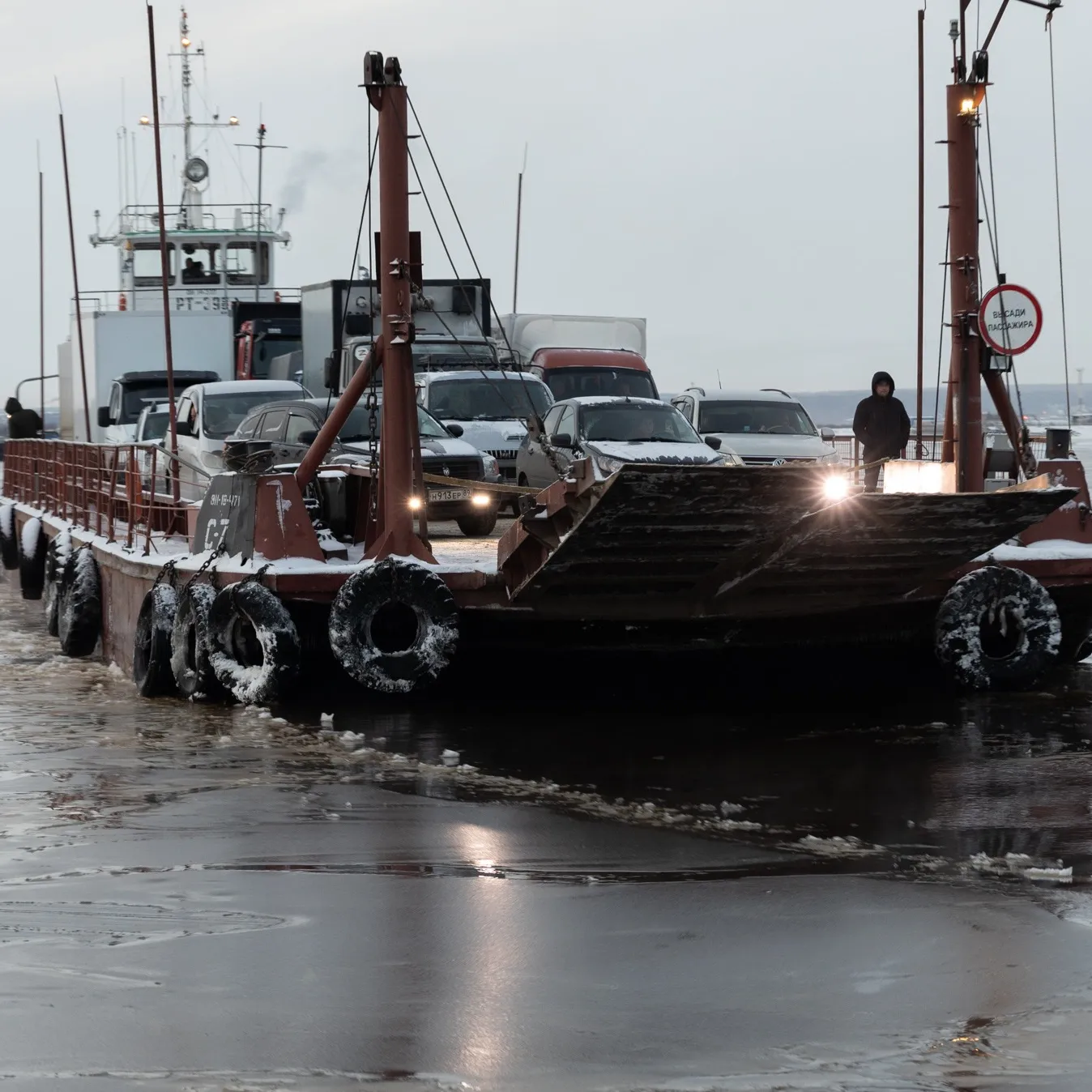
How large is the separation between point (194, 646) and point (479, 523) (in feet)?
17.5

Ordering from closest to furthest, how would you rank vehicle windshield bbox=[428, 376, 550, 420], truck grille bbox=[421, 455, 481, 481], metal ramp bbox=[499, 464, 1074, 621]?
metal ramp bbox=[499, 464, 1074, 621], truck grille bbox=[421, 455, 481, 481], vehicle windshield bbox=[428, 376, 550, 420]

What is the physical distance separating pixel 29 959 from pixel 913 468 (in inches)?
382

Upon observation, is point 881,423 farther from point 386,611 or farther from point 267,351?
point 267,351

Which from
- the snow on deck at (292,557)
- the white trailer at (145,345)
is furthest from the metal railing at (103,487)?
the white trailer at (145,345)

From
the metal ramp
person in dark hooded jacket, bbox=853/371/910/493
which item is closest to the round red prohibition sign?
the metal ramp

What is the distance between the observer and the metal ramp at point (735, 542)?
9.73 meters

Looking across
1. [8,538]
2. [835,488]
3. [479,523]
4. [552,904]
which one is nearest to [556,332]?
[8,538]

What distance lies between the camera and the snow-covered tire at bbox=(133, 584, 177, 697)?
40.7 ft

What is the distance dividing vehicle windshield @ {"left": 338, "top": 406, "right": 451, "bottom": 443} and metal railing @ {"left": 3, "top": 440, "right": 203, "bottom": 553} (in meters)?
1.70

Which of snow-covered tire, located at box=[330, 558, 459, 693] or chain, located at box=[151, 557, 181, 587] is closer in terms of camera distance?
snow-covered tire, located at box=[330, 558, 459, 693]

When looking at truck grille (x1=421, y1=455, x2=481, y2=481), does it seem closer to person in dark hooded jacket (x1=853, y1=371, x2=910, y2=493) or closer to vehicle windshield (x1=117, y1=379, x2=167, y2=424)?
person in dark hooded jacket (x1=853, y1=371, x2=910, y2=493)

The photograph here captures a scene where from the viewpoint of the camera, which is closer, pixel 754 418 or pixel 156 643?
pixel 156 643

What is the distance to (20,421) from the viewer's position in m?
25.9

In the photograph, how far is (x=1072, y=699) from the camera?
458 inches
